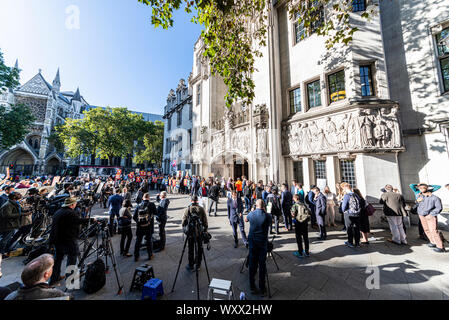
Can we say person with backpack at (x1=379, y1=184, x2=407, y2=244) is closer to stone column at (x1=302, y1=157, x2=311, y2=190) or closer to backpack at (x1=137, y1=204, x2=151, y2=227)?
stone column at (x1=302, y1=157, x2=311, y2=190)

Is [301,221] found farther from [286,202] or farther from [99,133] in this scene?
[99,133]

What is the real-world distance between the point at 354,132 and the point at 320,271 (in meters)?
6.80

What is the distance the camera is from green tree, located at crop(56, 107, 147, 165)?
25094mm

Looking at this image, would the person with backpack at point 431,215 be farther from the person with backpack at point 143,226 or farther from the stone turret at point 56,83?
→ the stone turret at point 56,83

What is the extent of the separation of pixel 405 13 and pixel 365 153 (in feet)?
24.6

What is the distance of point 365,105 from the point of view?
24.8 ft

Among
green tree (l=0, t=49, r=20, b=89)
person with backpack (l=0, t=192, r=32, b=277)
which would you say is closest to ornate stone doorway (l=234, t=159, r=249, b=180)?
person with backpack (l=0, t=192, r=32, b=277)

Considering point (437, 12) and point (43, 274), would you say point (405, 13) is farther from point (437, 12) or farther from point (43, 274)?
point (43, 274)

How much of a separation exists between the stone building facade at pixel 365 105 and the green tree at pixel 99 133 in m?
25.0

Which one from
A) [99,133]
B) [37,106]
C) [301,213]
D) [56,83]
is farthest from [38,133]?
[301,213]

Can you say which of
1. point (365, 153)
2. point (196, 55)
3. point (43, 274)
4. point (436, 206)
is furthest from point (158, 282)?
point (196, 55)

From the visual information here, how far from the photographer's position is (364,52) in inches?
318

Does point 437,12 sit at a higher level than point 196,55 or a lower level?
lower

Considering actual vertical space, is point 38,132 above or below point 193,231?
above
